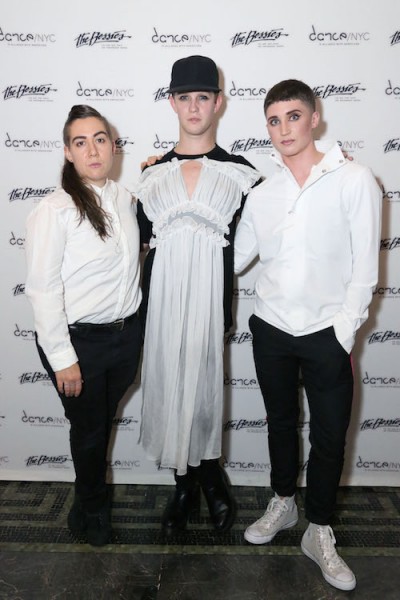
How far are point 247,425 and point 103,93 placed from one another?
178cm

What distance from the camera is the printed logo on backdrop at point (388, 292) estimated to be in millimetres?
2400

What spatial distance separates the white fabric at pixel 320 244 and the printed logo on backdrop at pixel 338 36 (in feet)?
2.41

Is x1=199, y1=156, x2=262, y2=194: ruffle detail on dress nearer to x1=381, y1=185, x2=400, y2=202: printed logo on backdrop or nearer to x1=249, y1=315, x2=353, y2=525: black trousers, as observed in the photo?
x1=249, y1=315, x2=353, y2=525: black trousers

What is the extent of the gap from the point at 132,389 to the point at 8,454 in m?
0.79

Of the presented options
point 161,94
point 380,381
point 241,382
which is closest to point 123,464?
point 241,382

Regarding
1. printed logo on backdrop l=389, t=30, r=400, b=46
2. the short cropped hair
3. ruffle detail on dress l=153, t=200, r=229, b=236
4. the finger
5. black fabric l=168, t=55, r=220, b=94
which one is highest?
printed logo on backdrop l=389, t=30, r=400, b=46

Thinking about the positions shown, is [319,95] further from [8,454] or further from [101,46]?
[8,454]

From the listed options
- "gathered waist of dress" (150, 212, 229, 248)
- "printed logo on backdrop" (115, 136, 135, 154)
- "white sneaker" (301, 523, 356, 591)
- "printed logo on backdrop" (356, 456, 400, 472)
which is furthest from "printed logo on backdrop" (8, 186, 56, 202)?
"printed logo on backdrop" (356, 456, 400, 472)

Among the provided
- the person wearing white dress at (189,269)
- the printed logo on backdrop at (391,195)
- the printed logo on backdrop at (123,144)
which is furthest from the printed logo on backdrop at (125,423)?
the printed logo on backdrop at (391,195)

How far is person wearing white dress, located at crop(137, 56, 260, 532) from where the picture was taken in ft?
6.07

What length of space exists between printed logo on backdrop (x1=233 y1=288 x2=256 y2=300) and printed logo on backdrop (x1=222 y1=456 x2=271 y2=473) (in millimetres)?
881

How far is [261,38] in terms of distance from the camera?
2.14 metres

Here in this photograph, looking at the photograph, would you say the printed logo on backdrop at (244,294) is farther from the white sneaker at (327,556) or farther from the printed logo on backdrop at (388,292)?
the white sneaker at (327,556)

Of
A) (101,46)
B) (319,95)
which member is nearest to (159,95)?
(101,46)
